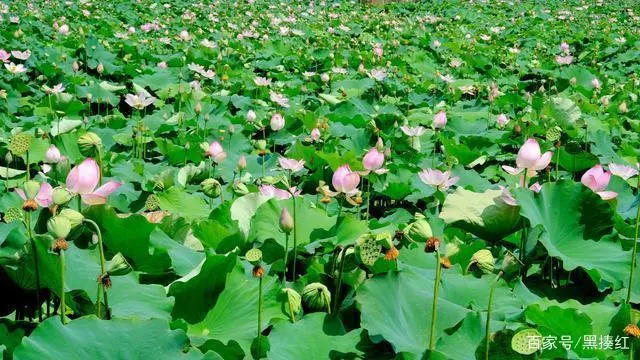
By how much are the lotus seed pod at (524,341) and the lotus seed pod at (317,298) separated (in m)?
0.39

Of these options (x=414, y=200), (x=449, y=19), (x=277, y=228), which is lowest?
(x=449, y=19)

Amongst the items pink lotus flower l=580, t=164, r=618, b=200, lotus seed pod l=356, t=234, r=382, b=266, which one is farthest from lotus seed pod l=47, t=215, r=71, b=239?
pink lotus flower l=580, t=164, r=618, b=200

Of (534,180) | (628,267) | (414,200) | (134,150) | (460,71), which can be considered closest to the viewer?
(628,267)

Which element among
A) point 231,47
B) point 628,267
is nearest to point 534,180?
point 628,267

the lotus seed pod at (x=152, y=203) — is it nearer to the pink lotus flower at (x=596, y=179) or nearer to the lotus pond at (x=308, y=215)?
the lotus pond at (x=308, y=215)

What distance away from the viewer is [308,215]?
1.61 meters

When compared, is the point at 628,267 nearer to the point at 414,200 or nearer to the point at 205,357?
the point at 414,200

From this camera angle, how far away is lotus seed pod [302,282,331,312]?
1213 millimetres

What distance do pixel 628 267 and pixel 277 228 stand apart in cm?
74

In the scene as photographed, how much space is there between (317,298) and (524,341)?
0.42 m

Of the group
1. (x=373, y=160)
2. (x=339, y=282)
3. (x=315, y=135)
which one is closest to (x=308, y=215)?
(x=373, y=160)

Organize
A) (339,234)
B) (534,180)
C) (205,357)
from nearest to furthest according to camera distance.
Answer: (205,357) < (339,234) < (534,180)

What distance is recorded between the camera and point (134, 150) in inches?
101

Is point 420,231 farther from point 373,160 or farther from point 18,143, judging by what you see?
point 18,143
